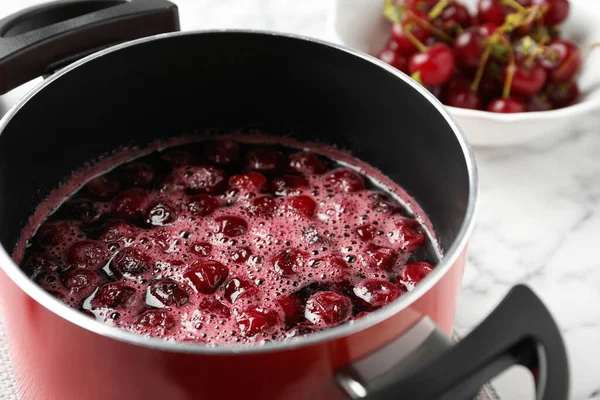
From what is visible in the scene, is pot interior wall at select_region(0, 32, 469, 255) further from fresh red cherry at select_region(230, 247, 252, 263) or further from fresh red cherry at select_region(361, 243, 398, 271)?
fresh red cherry at select_region(230, 247, 252, 263)

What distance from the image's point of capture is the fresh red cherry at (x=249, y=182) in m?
0.93

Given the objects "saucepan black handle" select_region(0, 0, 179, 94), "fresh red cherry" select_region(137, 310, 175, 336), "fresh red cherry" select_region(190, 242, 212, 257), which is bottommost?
"fresh red cherry" select_region(190, 242, 212, 257)

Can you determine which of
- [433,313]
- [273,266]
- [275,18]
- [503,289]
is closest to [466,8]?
[275,18]

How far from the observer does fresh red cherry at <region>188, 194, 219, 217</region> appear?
2.95ft

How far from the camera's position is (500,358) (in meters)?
0.54

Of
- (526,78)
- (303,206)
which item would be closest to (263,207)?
(303,206)

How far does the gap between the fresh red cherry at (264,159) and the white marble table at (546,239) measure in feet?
1.01

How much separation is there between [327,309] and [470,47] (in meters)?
0.61

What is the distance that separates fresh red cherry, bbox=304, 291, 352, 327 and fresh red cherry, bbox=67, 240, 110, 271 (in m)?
0.23

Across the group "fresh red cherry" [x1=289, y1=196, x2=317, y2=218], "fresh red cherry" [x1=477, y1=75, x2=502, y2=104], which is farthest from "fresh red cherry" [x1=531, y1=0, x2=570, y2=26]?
"fresh red cherry" [x1=289, y1=196, x2=317, y2=218]

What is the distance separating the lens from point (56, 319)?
56 cm

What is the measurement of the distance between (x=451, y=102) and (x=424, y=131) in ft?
1.29

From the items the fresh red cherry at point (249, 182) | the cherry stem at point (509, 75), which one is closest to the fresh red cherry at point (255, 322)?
the fresh red cherry at point (249, 182)

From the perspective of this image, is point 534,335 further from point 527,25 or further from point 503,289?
point 527,25
